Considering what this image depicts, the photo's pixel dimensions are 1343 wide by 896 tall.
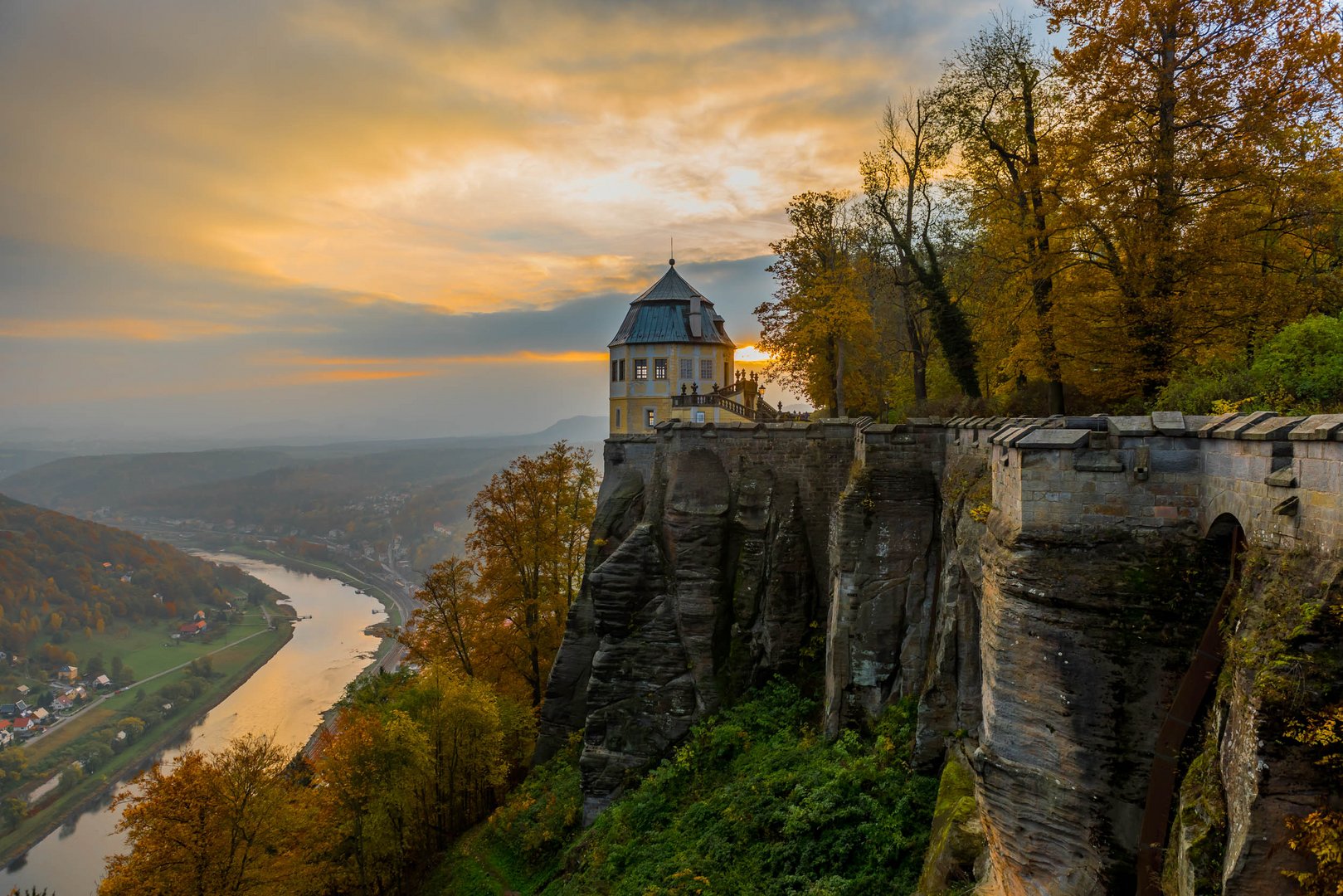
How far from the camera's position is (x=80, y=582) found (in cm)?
9444

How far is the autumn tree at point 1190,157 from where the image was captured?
36.0ft

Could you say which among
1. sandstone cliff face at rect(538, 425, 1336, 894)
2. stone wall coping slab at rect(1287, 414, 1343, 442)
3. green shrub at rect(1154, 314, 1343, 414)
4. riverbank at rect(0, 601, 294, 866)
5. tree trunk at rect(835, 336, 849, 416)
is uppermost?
tree trunk at rect(835, 336, 849, 416)

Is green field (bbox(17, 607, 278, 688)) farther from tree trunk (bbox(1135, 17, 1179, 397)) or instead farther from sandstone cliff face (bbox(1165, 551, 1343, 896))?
sandstone cliff face (bbox(1165, 551, 1343, 896))

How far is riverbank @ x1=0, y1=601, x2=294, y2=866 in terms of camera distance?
49625mm

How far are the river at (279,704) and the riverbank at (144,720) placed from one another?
2.99 feet

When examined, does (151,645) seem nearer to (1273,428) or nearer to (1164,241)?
(1164,241)

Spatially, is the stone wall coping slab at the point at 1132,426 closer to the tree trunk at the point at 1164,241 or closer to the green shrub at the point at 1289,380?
the green shrub at the point at 1289,380

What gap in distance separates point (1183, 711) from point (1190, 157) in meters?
10.3

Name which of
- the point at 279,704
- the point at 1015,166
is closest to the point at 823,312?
the point at 1015,166

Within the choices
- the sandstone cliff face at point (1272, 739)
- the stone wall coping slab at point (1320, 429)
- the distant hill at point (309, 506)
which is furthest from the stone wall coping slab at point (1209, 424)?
the distant hill at point (309, 506)

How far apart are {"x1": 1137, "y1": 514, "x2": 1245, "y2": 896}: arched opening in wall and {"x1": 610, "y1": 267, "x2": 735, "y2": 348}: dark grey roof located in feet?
98.8

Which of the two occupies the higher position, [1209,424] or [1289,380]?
[1289,380]

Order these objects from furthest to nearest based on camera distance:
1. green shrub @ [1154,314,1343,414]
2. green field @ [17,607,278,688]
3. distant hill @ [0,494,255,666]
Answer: distant hill @ [0,494,255,666] < green field @ [17,607,278,688] < green shrub @ [1154,314,1343,414]

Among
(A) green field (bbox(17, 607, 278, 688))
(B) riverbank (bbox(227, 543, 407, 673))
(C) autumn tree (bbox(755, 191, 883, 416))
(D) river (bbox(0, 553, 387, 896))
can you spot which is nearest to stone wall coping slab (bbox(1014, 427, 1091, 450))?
(C) autumn tree (bbox(755, 191, 883, 416))
